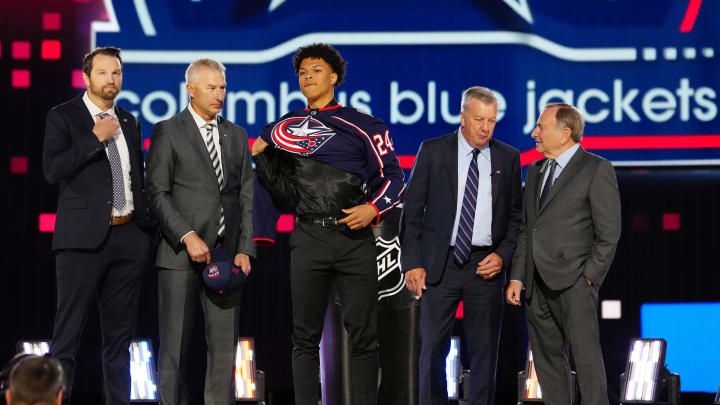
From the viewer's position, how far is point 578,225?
398 cm

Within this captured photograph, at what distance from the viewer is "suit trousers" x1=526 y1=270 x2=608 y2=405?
12.9ft

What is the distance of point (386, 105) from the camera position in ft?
18.0

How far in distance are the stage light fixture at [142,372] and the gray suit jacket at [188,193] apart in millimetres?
1298

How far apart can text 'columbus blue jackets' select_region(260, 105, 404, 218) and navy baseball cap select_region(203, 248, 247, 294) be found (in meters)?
0.52

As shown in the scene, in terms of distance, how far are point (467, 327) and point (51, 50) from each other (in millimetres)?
3073

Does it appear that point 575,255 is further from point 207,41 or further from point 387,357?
point 207,41

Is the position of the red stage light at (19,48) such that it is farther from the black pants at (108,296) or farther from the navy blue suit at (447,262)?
the navy blue suit at (447,262)

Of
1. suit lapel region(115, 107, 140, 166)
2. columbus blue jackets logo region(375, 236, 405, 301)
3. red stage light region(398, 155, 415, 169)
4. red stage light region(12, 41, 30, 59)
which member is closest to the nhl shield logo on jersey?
suit lapel region(115, 107, 140, 166)

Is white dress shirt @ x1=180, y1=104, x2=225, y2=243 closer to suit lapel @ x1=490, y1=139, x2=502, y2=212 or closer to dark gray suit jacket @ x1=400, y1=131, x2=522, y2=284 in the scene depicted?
dark gray suit jacket @ x1=400, y1=131, x2=522, y2=284

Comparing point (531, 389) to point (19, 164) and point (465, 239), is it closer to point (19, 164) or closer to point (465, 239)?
point (465, 239)

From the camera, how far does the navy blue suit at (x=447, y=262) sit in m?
4.12

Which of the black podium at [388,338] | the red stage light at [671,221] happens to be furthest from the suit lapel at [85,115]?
the red stage light at [671,221]

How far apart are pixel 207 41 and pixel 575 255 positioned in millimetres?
2667

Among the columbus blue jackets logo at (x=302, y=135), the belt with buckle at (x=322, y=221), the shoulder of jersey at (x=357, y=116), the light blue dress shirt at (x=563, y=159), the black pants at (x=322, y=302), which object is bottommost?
the black pants at (x=322, y=302)
